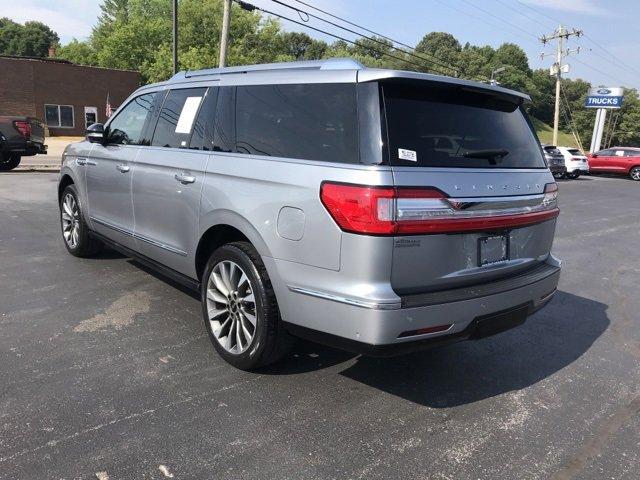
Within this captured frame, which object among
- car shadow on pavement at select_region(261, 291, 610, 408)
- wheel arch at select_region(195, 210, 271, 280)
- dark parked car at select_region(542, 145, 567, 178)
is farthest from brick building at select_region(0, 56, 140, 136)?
car shadow on pavement at select_region(261, 291, 610, 408)

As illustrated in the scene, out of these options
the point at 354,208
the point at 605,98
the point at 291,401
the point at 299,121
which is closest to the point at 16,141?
the point at 299,121

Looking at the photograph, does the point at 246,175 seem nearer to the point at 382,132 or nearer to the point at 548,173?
the point at 382,132

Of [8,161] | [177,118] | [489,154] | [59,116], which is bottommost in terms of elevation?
[8,161]

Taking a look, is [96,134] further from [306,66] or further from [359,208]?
[359,208]

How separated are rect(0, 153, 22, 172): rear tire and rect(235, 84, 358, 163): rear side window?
14030 millimetres

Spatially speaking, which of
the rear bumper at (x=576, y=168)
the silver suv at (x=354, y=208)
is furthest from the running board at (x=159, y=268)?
the rear bumper at (x=576, y=168)

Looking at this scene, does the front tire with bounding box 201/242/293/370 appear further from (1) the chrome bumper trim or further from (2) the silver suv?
(1) the chrome bumper trim

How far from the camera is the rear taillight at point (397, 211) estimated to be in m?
2.59

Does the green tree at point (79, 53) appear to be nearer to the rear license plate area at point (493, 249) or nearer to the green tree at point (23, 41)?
the green tree at point (23, 41)

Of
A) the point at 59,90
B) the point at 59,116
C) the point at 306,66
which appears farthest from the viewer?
the point at 59,116

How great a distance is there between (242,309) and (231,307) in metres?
0.12

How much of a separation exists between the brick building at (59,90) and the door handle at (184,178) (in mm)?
37550

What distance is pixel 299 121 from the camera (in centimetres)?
313

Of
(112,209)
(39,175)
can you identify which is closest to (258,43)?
(39,175)
